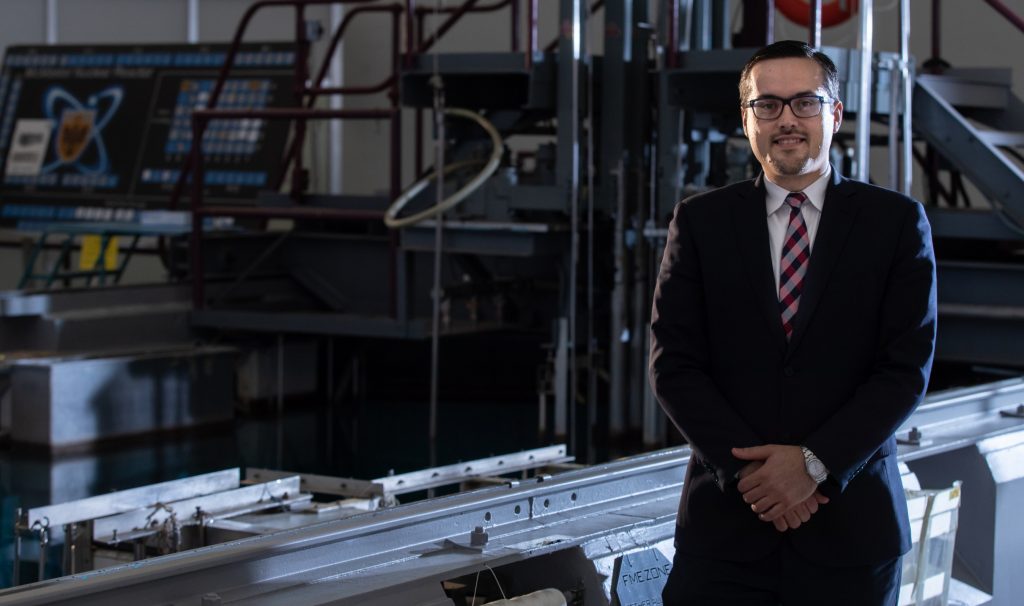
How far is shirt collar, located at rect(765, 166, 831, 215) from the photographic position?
2.13 m

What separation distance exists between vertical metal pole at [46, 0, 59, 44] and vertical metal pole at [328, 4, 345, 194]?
7.38 feet

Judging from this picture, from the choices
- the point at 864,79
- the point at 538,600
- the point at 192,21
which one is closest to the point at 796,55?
the point at 538,600

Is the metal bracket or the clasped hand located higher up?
the clasped hand

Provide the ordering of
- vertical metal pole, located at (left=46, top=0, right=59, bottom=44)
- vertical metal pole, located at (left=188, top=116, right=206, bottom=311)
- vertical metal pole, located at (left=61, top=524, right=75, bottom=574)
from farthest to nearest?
1. vertical metal pole, located at (left=46, top=0, right=59, bottom=44)
2. vertical metal pole, located at (left=188, top=116, right=206, bottom=311)
3. vertical metal pole, located at (left=61, top=524, right=75, bottom=574)

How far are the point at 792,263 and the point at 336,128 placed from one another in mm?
8953

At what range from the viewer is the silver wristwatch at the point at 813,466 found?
2008mm

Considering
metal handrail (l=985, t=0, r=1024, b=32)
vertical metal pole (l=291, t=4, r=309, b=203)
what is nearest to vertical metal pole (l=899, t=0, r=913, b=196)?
metal handrail (l=985, t=0, r=1024, b=32)

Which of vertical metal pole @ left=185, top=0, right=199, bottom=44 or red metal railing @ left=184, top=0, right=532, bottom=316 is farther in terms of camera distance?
vertical metal pole @ left=185, top=0, right=199, bottom=44

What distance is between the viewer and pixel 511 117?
7.69 m

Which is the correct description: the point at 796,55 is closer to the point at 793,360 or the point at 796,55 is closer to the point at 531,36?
the point at 793,360

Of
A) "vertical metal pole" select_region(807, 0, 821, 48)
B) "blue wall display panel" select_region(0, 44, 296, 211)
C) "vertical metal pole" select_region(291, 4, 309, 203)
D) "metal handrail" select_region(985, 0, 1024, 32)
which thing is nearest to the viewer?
"vertical metal pole" select_region(807, 0, 821, 48)

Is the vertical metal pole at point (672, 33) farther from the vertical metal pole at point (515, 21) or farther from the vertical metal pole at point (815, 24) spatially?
the vertical metal pole at point (515, 21)

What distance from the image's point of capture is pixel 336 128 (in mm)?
10836

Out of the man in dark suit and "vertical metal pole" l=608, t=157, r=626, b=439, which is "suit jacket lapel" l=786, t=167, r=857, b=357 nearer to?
the man in dark suit
